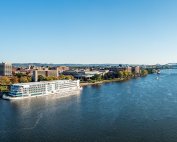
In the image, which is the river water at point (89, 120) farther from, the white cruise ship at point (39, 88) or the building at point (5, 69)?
the building at point (5, 69)

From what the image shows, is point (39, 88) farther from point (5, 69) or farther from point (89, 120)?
point (5, 69)

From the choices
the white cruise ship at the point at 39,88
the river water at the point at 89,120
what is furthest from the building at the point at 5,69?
the river water at the point at 89,120

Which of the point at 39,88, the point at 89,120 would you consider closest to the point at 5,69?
the point at 39,88

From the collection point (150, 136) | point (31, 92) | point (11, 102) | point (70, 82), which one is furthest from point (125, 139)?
point (70, 82)

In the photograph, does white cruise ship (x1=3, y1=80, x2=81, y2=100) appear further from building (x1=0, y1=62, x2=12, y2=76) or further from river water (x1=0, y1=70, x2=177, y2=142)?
Result: building (x1=0, y1=62, x2=12, y2=76)

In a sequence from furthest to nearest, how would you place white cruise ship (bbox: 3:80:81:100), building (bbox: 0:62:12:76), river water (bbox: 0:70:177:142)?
1. building (bbox: 0:62:12:76)
2. white cruise ship (bbox: 3:80:81:100)
3. river water (bbox: 0:70:177:142)

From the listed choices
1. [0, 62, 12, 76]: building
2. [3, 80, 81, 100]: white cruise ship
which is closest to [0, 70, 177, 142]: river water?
[3, 80, 81, 100]: white cruise ship
